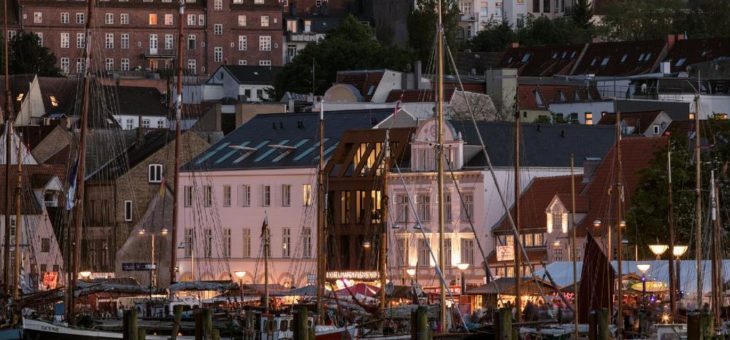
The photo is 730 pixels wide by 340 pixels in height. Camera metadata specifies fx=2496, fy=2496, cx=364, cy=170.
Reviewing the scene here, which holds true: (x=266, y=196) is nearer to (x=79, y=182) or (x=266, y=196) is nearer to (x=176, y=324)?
(x=79, y=182)

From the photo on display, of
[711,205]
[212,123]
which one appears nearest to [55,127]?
[212,123]

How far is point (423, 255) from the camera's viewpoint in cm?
11156

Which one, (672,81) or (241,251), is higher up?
(672,81)

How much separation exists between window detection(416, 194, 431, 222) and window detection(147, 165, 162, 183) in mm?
25256

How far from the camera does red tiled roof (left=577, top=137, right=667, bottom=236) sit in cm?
10256

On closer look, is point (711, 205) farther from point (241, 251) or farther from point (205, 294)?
point (241, 251)

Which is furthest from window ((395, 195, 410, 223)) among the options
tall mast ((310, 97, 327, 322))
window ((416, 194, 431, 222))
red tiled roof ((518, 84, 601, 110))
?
red tiled roof ((518, 84, 601, 110))

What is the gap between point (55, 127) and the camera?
163125mm

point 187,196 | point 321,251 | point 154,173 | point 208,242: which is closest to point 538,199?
point 208,242

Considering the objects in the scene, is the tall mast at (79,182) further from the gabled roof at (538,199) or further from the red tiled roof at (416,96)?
the red tiled roof at (416,96)

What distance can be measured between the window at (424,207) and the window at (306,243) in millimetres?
6295

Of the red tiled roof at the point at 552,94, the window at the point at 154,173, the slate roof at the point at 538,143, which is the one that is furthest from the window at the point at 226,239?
the red tiled roof at the point at 552,94

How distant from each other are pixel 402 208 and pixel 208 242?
12.7m

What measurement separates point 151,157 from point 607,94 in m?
68.3
